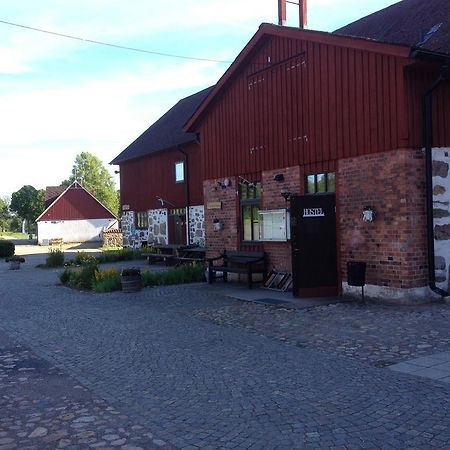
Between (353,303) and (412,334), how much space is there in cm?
286

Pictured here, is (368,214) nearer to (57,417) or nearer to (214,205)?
(214,205)

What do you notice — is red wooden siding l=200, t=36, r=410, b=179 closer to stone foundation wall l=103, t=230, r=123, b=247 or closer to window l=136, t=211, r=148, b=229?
window l=136, t=211, r=148, b=229

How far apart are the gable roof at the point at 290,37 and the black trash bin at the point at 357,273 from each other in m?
3.86

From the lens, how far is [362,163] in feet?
35.7

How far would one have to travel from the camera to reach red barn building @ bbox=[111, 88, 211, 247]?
25297mm

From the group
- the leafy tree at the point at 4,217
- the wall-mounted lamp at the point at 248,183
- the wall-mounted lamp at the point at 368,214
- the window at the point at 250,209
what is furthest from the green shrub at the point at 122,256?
the leafy tree at the point at 4,217

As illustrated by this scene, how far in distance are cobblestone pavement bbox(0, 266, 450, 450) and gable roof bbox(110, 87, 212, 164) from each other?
16810mm

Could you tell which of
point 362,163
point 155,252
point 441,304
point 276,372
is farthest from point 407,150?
point 155,252

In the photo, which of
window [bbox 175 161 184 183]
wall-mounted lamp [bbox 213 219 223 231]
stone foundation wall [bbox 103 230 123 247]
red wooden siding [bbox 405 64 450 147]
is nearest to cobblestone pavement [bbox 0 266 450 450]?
red wooden siding [bbox 405 64 450 147]

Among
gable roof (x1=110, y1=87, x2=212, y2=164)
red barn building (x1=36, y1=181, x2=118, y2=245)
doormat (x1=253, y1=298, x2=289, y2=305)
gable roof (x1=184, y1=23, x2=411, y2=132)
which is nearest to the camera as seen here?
gable roof (x1=184, y1=23, x2=411, y2=132)

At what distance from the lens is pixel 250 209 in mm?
14469

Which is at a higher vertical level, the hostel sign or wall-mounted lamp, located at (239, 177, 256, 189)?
wall-mounted lamp, located at (239, 177, 256, 189)

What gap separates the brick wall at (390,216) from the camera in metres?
10.1

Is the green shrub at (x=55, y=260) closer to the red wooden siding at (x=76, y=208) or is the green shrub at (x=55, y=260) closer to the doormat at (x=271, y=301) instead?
the doormat at (x=271, y=301)
